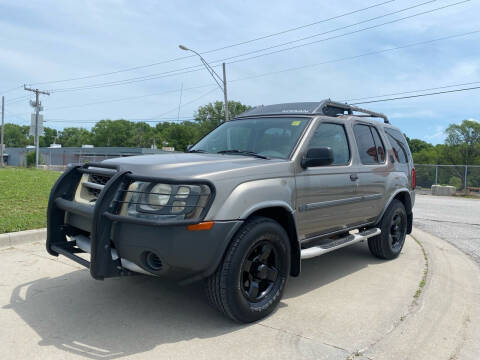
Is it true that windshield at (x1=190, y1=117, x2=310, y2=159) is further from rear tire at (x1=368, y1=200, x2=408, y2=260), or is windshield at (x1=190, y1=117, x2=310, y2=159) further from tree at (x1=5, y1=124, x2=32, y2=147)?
tree at (x1=5, y1=124, x2=32, y2=147)

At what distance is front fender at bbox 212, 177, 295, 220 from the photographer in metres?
3.15

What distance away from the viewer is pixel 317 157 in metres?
3.87

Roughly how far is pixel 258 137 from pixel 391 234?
272 centimetres

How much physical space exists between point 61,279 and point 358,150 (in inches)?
148

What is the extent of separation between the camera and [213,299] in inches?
129

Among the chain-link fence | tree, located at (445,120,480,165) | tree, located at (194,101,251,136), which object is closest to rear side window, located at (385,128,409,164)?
the chain-link fence

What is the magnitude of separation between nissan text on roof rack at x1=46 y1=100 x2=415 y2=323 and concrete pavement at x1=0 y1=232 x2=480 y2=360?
36cm

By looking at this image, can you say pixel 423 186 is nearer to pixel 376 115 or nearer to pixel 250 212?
pixel 376 115

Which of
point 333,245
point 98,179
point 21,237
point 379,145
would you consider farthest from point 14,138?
point 333,245

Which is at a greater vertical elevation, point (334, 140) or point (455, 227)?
point (334, 140)

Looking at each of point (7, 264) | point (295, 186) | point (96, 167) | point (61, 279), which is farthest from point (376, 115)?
point (7, 264)

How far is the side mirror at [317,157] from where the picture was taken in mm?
3857

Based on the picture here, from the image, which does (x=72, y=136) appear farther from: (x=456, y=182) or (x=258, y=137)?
(x=258, y=137)

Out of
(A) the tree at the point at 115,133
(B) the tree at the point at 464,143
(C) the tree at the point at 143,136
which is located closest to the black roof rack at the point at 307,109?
(B) the tree at the point at 464,143
